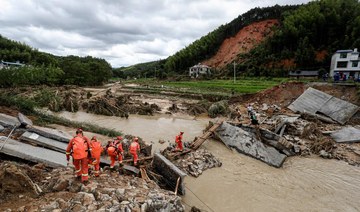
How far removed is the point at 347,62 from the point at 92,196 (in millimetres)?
46851

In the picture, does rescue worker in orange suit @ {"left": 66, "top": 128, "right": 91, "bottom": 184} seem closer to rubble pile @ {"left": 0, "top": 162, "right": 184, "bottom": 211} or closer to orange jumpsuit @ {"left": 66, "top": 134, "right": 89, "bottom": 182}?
orange jumpsuit @ {"left": 66, "top": 134, "right": 89, "bottom": 182}

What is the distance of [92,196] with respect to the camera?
17.4ft

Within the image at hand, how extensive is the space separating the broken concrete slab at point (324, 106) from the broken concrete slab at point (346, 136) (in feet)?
9.93

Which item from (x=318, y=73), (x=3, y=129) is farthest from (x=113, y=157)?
(x=318, y=73)

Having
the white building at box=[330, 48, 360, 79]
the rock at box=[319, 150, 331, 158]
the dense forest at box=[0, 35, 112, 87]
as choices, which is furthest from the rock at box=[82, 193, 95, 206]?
the white building at box=[330, 48, 360, 79]

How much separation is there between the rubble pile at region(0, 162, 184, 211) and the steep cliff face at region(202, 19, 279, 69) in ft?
204

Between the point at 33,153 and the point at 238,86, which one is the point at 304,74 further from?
the point at 33,153

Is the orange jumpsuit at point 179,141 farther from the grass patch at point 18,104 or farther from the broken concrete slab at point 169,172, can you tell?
the grass patch at point 18,104

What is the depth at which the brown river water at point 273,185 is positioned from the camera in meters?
7.82

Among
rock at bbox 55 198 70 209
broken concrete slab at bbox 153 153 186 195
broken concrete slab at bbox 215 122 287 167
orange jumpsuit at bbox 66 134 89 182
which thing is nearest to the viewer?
rock at bbox 55 198 70 209

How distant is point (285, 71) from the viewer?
45219 mm

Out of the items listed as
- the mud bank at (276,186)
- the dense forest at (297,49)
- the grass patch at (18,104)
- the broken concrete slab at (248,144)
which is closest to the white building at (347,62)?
the dense forest at (297,49)

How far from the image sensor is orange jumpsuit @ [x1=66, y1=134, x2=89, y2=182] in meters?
5.71

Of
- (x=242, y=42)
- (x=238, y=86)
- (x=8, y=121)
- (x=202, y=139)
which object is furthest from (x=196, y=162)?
(x=242, y=42)
